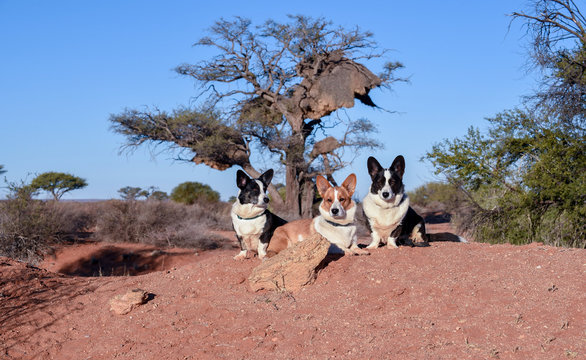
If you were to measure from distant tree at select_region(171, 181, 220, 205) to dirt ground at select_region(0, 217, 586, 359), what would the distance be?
2993 centimetres

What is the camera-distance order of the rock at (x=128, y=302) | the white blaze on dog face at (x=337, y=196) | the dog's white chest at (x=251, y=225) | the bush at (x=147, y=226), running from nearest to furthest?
1. the rock at (x=128, y=302)
2. the white blaze on dog face at (x=337, y=196)
3. the dog's white chest at (x=251, y=225)
4. the bush at (x=147, y=226)

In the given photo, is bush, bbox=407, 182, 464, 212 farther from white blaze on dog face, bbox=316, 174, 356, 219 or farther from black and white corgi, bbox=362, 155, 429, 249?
white blaze on dog face, bbox=316, 174, 356, 219

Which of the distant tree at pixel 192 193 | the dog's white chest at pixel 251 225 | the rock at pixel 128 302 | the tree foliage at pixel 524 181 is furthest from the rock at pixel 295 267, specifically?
the distant tree at pixel 192 193

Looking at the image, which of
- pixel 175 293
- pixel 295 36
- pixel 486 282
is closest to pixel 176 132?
pixel 295 36

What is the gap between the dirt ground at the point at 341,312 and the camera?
5445 millimetres

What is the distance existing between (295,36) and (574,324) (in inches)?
999

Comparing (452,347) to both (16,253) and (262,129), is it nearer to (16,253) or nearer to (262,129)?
(16,253)

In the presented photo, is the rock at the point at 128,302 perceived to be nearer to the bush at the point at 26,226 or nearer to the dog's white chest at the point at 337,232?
the dog's white chest at the point at 337,232

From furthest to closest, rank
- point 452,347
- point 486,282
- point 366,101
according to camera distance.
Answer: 1. point 366,101
2. point 486,282
3. point 452,347

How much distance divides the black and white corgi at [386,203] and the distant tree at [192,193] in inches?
1191

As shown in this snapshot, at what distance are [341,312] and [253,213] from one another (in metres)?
2.14

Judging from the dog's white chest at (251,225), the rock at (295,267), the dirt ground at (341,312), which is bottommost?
the dirt ground at (341,312)

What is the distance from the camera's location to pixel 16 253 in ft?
54.8

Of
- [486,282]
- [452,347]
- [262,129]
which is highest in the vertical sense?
[262,129]
